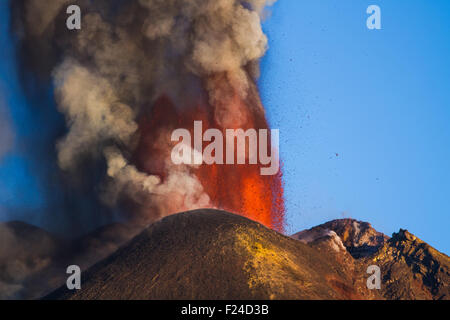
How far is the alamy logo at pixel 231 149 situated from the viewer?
1668 inches

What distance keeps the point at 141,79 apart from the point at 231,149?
943 centimetres

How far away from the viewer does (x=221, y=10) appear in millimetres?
44562

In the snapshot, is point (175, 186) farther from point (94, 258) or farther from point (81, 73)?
point (81, 73)

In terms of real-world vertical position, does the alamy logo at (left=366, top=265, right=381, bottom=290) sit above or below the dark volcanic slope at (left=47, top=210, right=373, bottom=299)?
below

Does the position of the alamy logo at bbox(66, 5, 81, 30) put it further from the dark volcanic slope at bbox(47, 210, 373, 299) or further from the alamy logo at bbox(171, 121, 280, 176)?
the dark volcanic slope at bbox(47, 210, 373, 299)

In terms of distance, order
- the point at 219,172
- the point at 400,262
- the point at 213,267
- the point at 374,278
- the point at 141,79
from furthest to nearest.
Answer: the point at 141,79 → the point at 219,172 → the point at 400,262 → the point at 374,278 → the point at 213,267

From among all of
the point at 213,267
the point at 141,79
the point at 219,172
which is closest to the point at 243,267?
the point at 213,267

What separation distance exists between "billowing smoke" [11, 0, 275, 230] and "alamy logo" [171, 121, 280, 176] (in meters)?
0.80

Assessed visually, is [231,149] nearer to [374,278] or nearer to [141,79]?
[141,79]

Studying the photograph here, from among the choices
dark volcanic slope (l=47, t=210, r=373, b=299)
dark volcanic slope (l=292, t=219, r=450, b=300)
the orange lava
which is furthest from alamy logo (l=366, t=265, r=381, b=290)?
the orange lava

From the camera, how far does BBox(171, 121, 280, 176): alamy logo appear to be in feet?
139

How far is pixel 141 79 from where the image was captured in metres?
46.8
